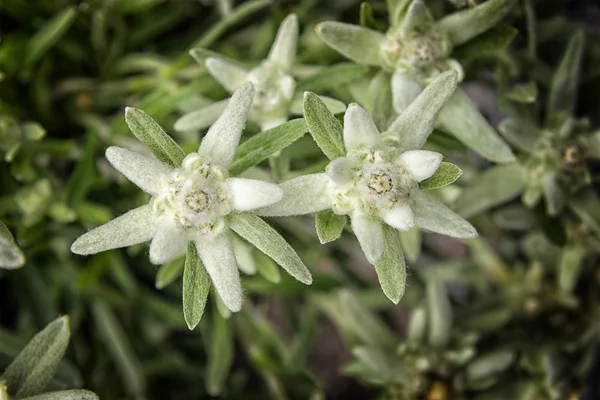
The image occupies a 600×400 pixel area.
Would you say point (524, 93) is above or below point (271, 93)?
below

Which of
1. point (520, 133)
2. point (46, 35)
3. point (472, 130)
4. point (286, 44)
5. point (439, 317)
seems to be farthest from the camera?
point (439, 317)

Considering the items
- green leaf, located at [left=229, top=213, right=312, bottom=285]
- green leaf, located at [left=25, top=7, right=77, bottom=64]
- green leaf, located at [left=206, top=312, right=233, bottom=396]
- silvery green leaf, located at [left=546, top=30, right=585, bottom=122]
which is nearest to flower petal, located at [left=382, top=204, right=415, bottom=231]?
green leaf, located at [left=229, top=213, right=312, bottom=285]

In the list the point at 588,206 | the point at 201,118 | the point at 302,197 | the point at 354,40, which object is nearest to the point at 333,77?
the point at 354,40

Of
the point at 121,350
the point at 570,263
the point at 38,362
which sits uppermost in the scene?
the point at 38,362

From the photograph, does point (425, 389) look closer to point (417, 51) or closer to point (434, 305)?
point (434, 305)

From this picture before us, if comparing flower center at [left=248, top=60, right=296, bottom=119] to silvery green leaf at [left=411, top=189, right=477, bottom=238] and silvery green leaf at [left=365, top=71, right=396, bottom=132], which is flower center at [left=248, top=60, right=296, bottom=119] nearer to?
silvery green leaf at [left=365, top=71, right=396, bottom=132]

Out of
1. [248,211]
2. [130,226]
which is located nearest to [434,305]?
[248,211]

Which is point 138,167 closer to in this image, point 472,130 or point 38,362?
point 38,362

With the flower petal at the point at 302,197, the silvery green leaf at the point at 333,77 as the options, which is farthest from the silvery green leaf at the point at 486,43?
the flower petal at the point at 302,197
